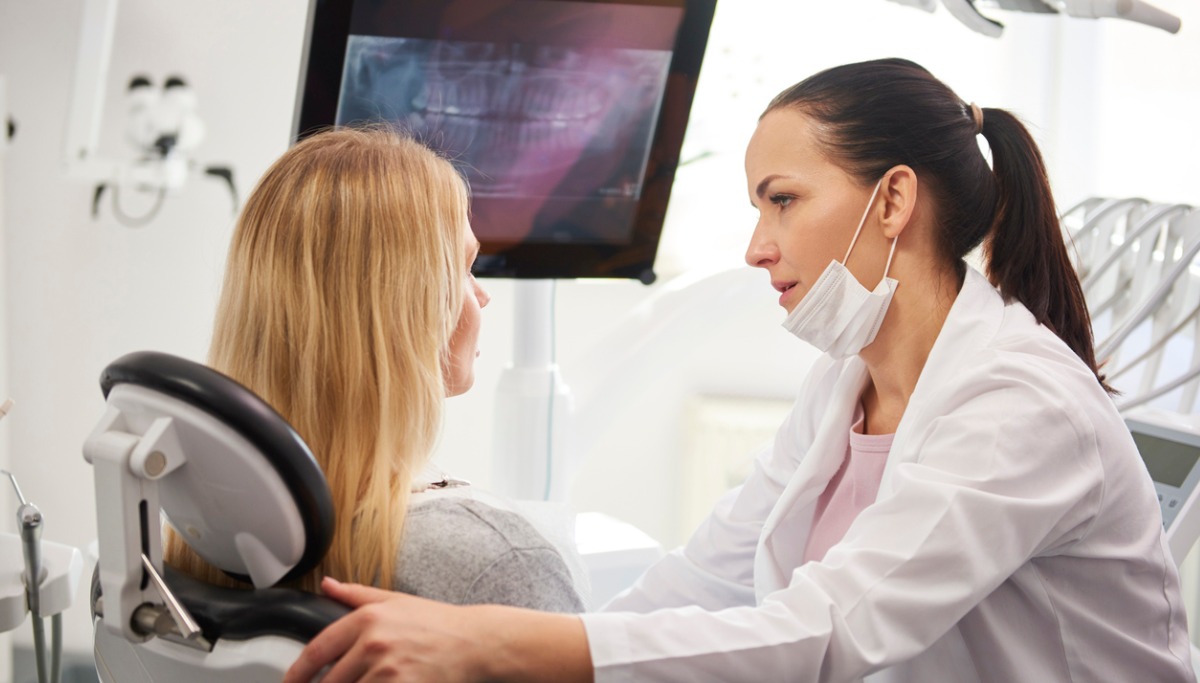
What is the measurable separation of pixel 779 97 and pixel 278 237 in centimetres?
67

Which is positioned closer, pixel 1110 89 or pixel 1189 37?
pixel 1189 37

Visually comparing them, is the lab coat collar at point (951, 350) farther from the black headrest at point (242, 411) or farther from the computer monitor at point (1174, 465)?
the black headrest at point (242, 411)

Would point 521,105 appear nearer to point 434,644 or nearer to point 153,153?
point 434,644

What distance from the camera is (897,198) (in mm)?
1253

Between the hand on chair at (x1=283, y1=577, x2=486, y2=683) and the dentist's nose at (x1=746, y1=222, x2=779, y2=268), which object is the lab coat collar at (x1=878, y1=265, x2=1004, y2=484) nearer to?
the dentist's nose at (x1=746, y1=222, x2=779, y2=268)

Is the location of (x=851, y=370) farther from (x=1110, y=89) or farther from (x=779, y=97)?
(x=1110, y=89)

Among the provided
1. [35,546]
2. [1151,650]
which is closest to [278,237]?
[35,546]

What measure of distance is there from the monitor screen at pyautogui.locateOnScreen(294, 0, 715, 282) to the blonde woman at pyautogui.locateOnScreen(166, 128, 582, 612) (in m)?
0.51

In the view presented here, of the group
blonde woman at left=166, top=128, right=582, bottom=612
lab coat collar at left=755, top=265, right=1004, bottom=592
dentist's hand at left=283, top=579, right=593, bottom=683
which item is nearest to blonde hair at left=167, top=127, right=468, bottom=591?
blonde woman at left=166, top=128, right=582, bottom=612

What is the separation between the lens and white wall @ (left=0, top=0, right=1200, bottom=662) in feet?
7.74

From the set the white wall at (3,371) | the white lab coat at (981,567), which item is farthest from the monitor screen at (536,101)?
the white wall at (3,371)

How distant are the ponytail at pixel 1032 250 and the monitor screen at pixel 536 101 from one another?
0.53m

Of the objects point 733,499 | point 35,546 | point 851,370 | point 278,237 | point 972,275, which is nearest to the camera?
point 278,237

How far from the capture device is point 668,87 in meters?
1.66
